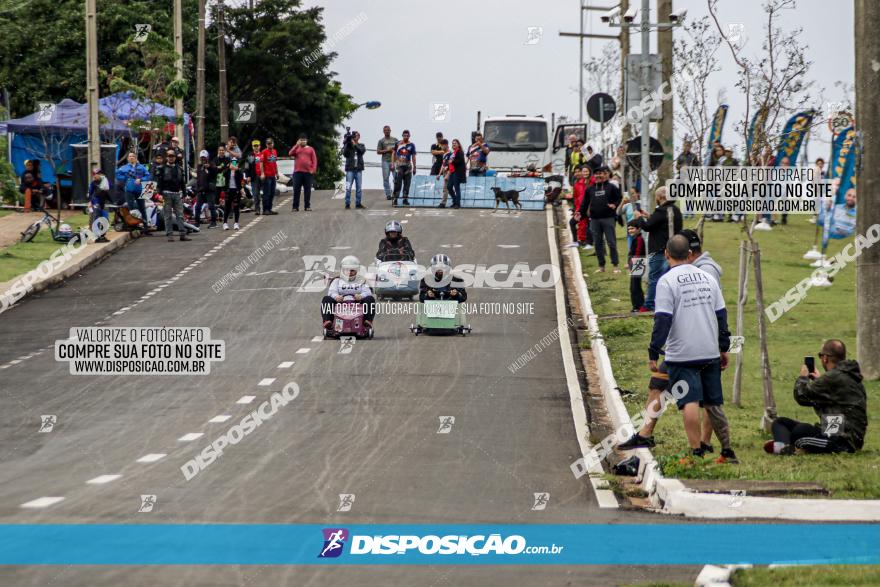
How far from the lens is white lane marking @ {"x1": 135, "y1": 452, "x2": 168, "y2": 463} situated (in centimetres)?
1406

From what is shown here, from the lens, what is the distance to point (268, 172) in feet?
136

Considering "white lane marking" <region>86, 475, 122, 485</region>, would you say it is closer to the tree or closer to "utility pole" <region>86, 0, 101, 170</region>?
"utility pole" <region>86, 0, 101, 170</region>

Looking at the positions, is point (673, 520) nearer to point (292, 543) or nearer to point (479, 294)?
point (292, 543)

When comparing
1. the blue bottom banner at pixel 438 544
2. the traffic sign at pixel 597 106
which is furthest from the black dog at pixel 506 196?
the blue bottom banner at pixel 438 544

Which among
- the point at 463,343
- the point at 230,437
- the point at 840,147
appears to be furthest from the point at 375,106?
the point at 230,437

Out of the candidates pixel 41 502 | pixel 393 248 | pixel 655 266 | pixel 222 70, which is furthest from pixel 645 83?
pixel 222 70

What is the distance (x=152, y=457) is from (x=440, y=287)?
10.2 meters

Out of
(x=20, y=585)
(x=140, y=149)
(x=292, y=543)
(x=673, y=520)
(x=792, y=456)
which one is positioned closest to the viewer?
(x=20, y=585)

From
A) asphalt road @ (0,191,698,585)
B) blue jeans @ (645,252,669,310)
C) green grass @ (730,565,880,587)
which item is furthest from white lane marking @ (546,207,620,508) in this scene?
green grass @ (730,565,880,587)

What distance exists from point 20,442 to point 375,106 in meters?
44.9

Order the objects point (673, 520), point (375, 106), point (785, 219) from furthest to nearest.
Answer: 1. point (375, 106)
2. point (785, 219)
3. point (673, 520)

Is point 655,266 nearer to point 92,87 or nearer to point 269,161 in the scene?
point 92,87

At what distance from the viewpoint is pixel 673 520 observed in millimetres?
11453

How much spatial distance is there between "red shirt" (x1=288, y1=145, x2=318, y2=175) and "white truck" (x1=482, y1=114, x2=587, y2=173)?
884 cm
